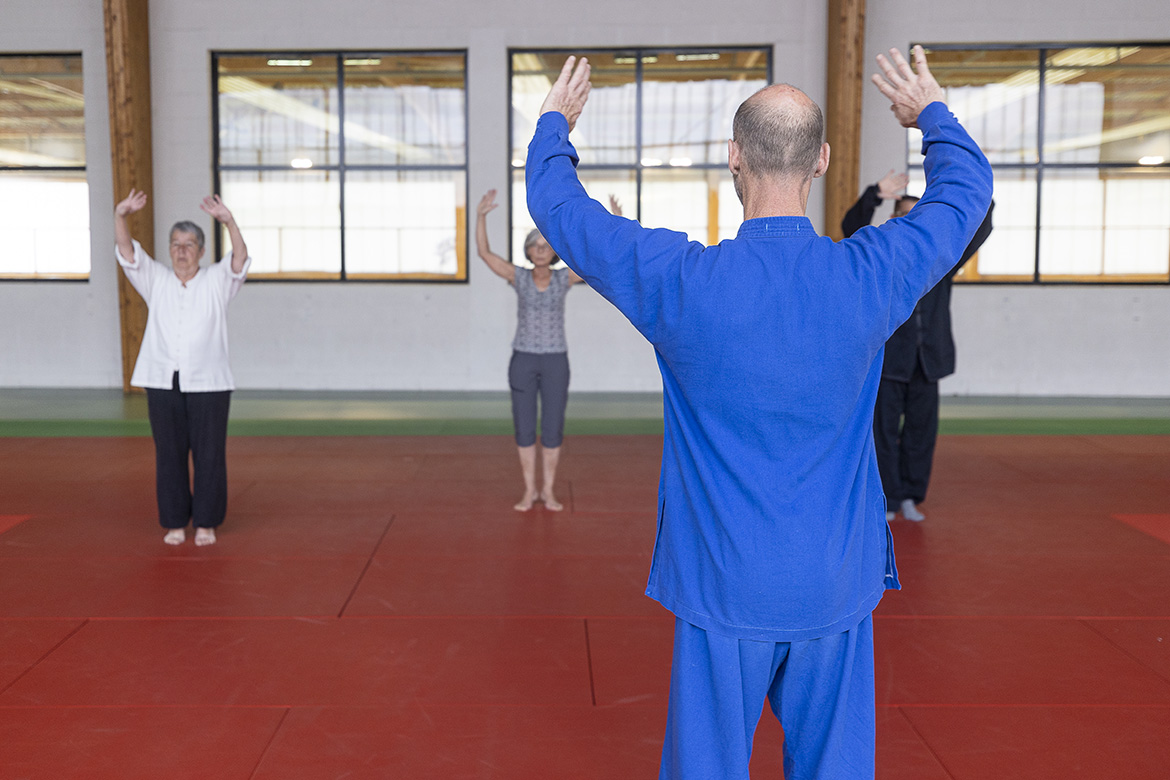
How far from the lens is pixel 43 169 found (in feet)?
33.8

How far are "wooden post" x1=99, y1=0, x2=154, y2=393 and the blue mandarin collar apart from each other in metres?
9.33

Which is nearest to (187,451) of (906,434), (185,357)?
(185,357)

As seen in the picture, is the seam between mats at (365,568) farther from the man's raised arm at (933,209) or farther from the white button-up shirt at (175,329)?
the man's raised arm at (933,209)

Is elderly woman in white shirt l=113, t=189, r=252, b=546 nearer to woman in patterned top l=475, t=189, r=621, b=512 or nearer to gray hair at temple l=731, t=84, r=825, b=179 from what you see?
woman in patterned top l=475, t=189, r=621, b=512

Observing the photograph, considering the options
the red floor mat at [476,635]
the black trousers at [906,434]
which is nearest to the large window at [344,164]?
the red floor mat at [476,635]

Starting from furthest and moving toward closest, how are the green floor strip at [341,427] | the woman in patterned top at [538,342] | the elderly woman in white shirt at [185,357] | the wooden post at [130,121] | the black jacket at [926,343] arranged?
the wooden post at [130,121] < the green floor strip at [341,427] < the woman in patterned top at [538,342] < the black jacket at [926,343] < the elderly woman in white shirt at [185,357]

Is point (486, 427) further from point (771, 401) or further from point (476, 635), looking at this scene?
point (771, 401)

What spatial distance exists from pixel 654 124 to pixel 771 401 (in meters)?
9.30

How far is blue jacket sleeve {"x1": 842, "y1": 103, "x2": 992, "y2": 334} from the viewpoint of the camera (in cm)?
144

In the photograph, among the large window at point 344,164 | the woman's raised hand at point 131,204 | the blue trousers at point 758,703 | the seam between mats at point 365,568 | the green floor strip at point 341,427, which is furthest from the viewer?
the large window at point 344,164

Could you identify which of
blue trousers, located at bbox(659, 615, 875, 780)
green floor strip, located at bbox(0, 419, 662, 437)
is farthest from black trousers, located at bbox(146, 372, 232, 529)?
blue trousers, located at bbox(659, 615, 875, 780)

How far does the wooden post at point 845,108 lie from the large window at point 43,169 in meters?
7.83

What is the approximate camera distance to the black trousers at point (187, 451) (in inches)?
186

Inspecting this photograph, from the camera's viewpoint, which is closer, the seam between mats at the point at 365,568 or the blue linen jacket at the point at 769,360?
the blue linen jacket at the point at 769,360
